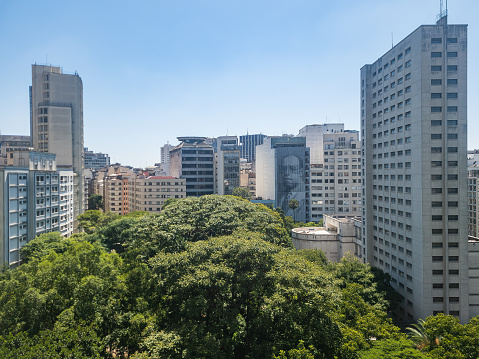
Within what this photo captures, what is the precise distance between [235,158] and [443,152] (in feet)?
265

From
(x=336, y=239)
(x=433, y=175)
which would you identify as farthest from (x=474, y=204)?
(x=433, y=175)

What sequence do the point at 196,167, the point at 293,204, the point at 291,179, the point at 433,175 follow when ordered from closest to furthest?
the point at 433,175 → the point at 293,204 → the point at 291,179 → the point at 196,167

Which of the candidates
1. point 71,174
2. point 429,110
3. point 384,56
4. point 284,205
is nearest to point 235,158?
point 284,205

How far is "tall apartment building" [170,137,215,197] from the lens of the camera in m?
118

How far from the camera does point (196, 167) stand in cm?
11894

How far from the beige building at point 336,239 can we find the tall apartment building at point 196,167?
52845 mm

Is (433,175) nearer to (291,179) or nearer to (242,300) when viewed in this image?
(242,300)

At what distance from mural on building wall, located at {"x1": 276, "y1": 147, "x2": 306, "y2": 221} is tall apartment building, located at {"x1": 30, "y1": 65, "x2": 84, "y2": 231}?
6343cm

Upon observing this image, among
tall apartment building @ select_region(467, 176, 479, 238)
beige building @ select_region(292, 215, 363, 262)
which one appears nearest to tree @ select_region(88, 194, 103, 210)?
beige building @ select_region(292, 215, 363, 262)

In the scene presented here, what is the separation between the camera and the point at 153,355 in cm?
2158

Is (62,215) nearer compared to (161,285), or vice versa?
(161,285)

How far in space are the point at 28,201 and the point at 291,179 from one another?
7873 centimetres

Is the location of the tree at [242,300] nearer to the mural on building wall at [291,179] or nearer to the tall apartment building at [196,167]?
the mural on building wall at [291,179]

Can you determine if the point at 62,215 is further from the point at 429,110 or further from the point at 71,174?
the point at 429,110
